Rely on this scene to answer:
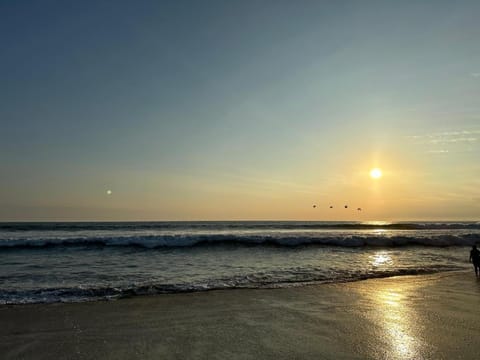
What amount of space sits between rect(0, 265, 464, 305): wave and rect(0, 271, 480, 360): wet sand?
2.50 feet

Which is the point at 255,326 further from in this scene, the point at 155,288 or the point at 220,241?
the point at 220,241

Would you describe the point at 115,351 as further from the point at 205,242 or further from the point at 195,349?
the point at 205,242

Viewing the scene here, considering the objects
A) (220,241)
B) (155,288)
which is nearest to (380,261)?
(155,288)

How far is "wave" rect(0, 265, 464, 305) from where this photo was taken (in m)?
10.3

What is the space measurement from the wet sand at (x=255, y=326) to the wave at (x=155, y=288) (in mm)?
761

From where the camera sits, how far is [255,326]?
23.8ft

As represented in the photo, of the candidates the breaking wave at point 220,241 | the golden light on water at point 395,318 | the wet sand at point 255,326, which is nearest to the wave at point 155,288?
the wet sand at point 255,326

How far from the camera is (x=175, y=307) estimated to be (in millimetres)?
8945

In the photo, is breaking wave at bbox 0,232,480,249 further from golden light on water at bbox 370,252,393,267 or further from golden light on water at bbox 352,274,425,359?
golden light on water at bbox 352,274,425,359

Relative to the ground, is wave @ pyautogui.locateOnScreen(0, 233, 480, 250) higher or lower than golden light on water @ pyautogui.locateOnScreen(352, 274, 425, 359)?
lower

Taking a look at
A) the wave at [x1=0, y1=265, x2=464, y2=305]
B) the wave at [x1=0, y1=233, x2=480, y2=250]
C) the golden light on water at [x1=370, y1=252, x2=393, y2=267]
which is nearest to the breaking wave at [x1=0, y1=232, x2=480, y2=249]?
the wave at [x1=0, y1=233, x2=480, y2=250]

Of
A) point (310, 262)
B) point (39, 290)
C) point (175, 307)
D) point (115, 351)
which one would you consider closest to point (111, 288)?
point (39, 290)

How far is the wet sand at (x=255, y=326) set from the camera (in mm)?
5887

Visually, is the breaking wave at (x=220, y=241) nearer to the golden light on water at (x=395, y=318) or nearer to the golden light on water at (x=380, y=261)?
the golden light on water at (x=380, y=261)
